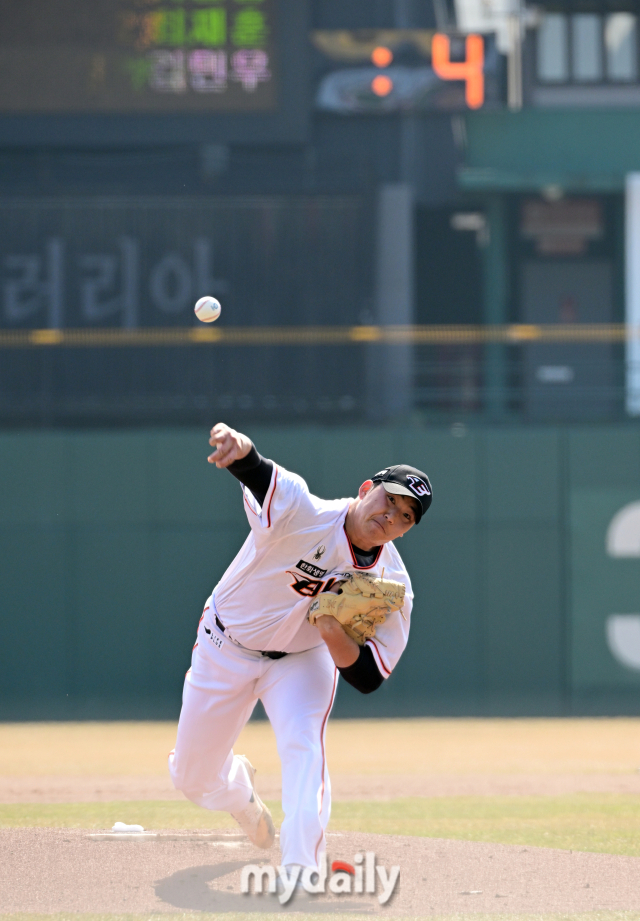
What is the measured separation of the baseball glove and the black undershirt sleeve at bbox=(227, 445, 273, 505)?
1.53ft

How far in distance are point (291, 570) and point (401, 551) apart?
6.98m

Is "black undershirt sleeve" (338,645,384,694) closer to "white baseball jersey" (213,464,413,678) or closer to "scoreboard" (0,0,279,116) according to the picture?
"white baseball jersey" (213,464,413,678)

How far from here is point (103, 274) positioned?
13.0 m

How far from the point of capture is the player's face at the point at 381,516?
473cm

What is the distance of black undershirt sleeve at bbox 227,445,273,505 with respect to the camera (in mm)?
4703

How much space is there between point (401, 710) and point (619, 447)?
3.31 m

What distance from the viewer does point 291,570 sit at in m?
5.06

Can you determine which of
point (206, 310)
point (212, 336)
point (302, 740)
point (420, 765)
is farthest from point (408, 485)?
point (212, 336)

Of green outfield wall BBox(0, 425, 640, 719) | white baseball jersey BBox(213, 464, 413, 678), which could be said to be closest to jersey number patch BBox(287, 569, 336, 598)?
white baseball jersey BBox(213, 464, 413, 678)

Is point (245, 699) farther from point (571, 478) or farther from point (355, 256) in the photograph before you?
point (355, 256)

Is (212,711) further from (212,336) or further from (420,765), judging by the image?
(212,336)

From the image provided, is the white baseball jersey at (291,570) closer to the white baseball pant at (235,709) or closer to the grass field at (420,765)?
the white baseball pant at (235,709)

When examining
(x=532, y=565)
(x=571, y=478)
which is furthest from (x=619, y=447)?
(x=532, y=565)
